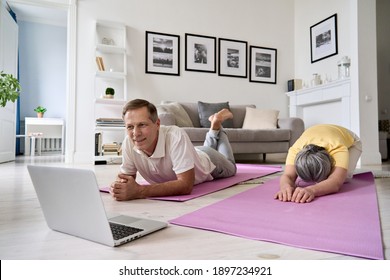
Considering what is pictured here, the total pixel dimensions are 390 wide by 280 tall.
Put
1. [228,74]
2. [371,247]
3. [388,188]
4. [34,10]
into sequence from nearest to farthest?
[371,247], [388,188], [228,74], [34,10]

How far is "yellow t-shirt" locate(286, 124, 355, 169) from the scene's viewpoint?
1.66 m

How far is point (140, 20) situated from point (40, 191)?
4.09 m

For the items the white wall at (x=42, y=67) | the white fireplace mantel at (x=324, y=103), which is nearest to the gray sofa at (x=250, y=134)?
the white fireplace mantel at (x=324, y=103)

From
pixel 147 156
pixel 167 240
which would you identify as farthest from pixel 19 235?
pixel 147 156

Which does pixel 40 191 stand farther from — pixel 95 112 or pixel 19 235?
pixel 95 112

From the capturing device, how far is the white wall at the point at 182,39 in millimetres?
4305

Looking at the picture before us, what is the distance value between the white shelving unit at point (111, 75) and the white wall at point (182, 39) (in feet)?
0.37

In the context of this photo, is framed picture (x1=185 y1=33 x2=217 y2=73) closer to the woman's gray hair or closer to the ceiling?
the ceiling

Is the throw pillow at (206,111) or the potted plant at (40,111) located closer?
the throw pillow at (206,111)

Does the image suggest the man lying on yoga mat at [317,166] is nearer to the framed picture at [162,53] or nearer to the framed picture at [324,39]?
the framed picture at [162,53]

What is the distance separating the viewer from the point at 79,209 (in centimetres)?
90

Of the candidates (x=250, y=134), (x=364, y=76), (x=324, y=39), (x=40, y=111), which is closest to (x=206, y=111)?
(x=250, y=134)

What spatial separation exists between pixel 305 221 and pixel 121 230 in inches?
26.0

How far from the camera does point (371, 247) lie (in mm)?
859
